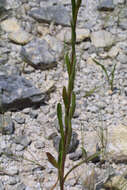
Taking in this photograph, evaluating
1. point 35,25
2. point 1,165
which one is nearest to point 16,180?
point 1,165

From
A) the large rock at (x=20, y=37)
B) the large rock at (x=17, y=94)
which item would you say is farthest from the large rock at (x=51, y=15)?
the large rock at (x=17, y=94)

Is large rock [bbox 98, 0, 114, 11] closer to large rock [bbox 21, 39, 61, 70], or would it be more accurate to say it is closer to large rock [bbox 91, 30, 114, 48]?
large rock [bbox 91, 30, 114, 48]

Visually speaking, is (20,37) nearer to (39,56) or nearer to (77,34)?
(39,56)

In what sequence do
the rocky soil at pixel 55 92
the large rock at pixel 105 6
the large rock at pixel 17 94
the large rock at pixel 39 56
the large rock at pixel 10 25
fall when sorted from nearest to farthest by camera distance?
the rocky soil at pixel 55 92 < the large rock at pixel 17 94 < the large rock at pixel 39 56 < the large rock at pixel 10 25 < the large rock at pixel 105 6

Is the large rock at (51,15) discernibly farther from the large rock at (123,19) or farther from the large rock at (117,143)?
the large rock at (117,143)

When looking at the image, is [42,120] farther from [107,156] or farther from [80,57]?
[80,57]

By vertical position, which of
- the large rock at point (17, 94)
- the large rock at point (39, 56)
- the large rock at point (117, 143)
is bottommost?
the large rock at point (117, 143)
